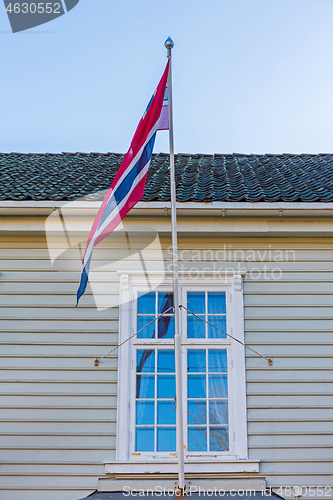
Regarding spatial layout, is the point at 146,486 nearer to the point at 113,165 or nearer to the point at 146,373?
the point at 146,373

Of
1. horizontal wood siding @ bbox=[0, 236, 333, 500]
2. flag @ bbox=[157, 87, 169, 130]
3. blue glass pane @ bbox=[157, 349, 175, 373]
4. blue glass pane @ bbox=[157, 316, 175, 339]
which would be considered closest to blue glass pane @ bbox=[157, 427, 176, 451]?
horizontal wood siding @ bbox=[0, 236, 333, 500]

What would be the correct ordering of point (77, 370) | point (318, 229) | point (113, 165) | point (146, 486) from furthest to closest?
1. point (113, 165)
2. point (318, 229)
3. point (77, 370)
4. point (146, 486)

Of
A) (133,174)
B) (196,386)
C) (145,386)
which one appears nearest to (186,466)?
(196,386)

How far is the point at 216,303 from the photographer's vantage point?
6465mm

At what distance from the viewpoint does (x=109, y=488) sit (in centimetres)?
565

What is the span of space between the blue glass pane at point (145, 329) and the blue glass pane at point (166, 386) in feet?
1.63

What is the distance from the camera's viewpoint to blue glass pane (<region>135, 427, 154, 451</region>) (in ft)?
19.4

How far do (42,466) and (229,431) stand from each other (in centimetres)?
A: 211

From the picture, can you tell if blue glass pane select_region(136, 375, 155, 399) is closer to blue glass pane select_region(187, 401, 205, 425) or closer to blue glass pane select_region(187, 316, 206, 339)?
blue glass pane select_region(187, 401, 205, 425)

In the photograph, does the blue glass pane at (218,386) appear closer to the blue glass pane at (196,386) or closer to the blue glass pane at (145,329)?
the blue glass pane at (196,386)

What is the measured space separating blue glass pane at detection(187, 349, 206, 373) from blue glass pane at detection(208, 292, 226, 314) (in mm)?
507

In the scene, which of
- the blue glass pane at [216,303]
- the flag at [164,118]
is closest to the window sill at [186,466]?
the blue glass pane at [216,303]

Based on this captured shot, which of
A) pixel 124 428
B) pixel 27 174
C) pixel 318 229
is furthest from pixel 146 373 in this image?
pixel 27 174

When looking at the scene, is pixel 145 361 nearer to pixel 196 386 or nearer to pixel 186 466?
pixel 196 386
